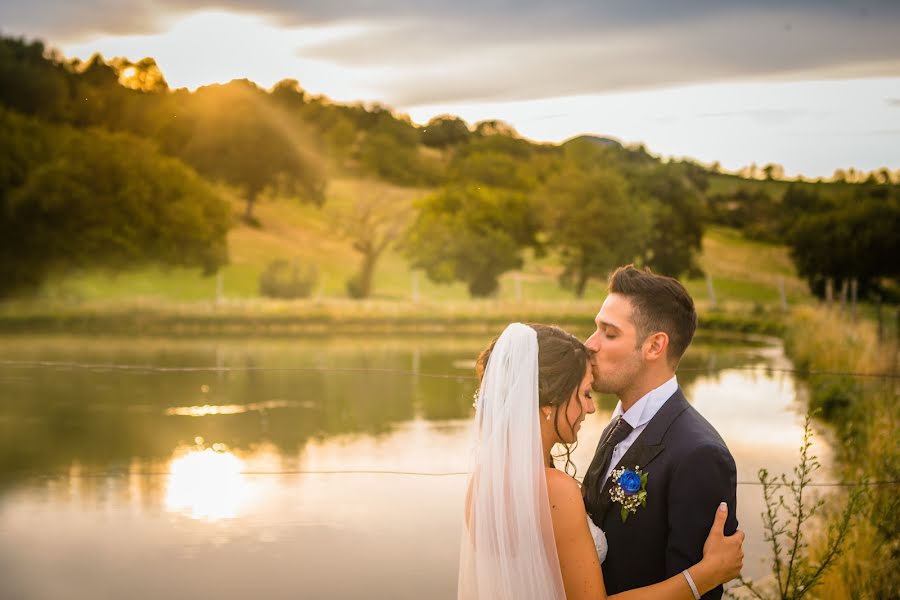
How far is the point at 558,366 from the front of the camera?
6.15ft

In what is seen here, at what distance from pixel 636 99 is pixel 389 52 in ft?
79.0

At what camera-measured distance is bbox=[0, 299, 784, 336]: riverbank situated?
33.5 metres

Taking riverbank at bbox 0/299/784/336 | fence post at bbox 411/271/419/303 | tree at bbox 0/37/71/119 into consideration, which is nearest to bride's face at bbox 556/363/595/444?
riverbank at bbox 0/299/784/336

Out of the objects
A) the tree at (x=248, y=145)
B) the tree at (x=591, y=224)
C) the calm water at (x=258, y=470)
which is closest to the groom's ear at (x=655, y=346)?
the calm water at (x=258, y=470)

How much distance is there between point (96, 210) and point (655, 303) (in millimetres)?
40350

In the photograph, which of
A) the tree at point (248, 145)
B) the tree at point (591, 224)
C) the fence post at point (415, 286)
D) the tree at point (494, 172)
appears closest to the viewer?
the tree at point (591, 224)

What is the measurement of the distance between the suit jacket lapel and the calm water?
1809 mm

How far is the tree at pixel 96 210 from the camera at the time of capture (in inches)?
1502

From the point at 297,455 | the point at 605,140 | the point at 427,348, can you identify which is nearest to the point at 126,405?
the point at 297,455

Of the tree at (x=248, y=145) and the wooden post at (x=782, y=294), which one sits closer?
the wooden post at (x=782, y=294)

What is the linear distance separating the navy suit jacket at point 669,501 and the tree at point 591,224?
34.8m

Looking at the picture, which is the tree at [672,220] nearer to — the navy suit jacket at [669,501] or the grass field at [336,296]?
the grass field at [336,296]

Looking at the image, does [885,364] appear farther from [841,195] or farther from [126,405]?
[841,195]

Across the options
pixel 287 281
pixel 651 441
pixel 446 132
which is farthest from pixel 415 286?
pixel 651 441
